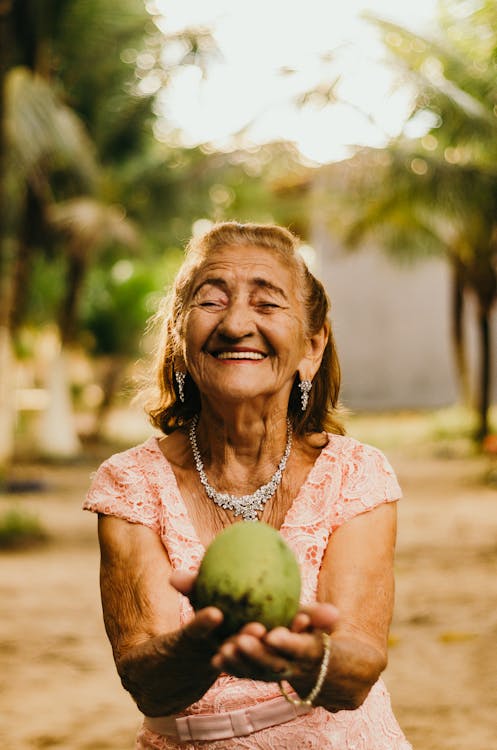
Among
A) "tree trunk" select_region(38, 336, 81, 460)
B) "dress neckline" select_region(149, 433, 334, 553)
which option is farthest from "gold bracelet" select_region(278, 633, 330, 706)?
"tree trunk" select_region(38, 336, 81, 460)

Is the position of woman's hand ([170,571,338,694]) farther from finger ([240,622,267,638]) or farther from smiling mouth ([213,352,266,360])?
smiling mouth ([213,352,266,360])

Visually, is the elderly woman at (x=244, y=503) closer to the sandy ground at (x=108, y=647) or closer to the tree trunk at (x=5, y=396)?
the sandy ground at (x=108, y=647)

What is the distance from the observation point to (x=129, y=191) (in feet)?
50.0

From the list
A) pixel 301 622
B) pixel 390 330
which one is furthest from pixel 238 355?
pixel 390 330

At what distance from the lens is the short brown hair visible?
2361 mm

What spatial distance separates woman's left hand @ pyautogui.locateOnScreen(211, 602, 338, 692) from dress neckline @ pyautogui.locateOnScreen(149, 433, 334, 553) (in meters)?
0.51

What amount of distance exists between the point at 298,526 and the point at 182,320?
568 millimetres

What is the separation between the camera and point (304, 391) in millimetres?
2473

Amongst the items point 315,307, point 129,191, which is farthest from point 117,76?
point 315,307

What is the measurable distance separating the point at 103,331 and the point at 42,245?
4045mm

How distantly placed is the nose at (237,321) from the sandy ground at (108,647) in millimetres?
2739

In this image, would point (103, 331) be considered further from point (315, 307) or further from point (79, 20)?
point (315, 307)

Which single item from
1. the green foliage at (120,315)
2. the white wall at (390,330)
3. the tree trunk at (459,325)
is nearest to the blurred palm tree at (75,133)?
the green foliage at (120,315)

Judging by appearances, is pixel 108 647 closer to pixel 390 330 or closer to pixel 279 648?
pixel 279 648
